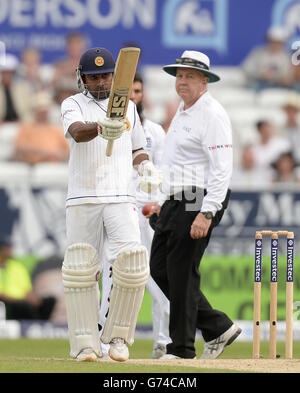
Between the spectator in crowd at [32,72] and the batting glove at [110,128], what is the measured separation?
8.15m

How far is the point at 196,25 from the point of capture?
1423 centimetres

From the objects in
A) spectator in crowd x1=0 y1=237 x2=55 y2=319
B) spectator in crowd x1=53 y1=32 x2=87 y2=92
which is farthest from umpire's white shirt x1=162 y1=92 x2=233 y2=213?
spectator in crowd x1=53 y1=32 x2=87 y2=92

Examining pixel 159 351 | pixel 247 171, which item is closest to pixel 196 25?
pixel 247 171

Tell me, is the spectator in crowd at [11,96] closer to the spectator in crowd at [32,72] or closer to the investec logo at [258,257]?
the spectator in crowd at [32,72]

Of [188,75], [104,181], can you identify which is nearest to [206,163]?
[188,75]

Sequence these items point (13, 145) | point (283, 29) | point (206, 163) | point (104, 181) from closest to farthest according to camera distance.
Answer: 1. point (104, 181)
2. point (206, 163)
3. point (13, 145)
4. point (283, 29)

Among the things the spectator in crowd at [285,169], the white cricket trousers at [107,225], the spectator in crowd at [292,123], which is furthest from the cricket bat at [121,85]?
the spectator in crowd at [292,123]

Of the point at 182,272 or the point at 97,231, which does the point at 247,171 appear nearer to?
the point at 182,272

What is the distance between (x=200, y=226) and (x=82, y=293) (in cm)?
104

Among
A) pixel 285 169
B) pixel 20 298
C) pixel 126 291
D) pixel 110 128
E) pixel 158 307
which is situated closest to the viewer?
pixel 110 128

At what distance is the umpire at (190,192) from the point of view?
6.55 meters

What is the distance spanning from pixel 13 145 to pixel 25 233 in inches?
84.3

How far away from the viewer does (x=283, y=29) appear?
1409 cm
